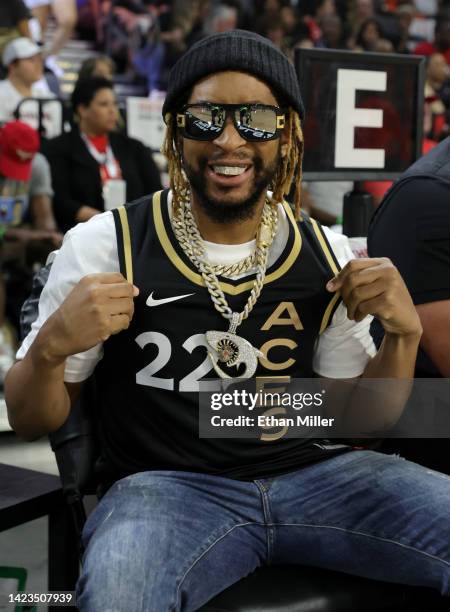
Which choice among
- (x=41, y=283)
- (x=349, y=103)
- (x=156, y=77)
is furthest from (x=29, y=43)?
(x=41, y=283)

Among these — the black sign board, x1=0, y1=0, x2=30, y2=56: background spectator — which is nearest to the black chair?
the black sign board

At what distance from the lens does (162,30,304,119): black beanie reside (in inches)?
55.8

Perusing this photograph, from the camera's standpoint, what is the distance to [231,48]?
142cm

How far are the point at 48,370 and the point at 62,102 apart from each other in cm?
370

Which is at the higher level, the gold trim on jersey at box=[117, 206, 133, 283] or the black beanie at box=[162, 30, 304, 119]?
the black beanie at box=[162, 30, 304, 119]

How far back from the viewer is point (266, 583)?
1.34 metres

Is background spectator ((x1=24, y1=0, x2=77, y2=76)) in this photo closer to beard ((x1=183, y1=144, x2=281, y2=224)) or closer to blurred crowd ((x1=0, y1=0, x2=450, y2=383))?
blurred crowd ((x1=0, y1=0, x2=450, y2=383))

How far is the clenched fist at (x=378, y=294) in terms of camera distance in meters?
1.39

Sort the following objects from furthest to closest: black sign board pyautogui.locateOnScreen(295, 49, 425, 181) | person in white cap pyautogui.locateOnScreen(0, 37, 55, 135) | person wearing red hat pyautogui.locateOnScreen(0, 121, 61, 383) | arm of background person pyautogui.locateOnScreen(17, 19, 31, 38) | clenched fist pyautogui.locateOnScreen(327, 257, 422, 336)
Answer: arm of background person pyautogui.locateOnScreen(17, 19, 31, 38), person in white cap pyautogui.locateOnScreen(0, 37, 55, 135), person wearing red hat pyautogui.locateOnScreen(0, 121, 61, 383), black sign board pyautogui.locateOnScreen(295, 49, 425, 181), clenched fist pyautogui.locateOnScreen(327, 257, 422, 336)

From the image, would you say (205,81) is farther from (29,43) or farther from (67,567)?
(29,43)

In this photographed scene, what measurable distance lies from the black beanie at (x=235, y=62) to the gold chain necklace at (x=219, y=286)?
22 cm

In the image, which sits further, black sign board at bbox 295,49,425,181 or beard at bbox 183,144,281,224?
black sign board at bbox 295,49,425,181

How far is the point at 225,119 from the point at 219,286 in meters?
0.27
